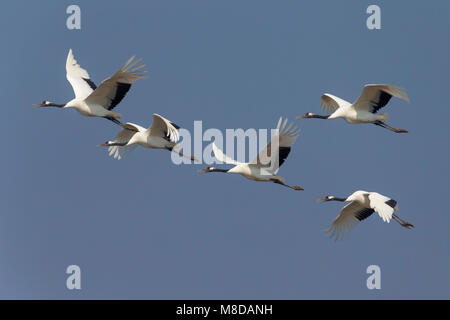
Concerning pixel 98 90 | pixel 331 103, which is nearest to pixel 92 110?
pixel 98 90

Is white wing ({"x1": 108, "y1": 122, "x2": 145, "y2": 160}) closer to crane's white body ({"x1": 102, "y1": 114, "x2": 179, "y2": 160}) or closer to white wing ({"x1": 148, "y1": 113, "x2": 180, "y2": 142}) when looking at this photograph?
crane's white body ({"x1": 102, "y1": 114, "x2": 179, "y2": 160})

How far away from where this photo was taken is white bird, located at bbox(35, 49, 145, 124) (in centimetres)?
2572

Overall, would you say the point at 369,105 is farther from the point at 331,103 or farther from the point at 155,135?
the point at 155,135

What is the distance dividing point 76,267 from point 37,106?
496 centimetres

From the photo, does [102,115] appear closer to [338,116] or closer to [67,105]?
[67,105]

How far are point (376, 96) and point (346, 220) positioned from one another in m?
3.11

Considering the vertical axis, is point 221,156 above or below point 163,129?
below

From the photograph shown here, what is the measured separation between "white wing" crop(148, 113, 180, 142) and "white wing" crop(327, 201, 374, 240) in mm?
4459

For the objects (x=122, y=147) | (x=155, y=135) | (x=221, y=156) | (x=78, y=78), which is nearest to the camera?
(x=221, y=156)

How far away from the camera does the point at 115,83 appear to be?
26141 millimetres

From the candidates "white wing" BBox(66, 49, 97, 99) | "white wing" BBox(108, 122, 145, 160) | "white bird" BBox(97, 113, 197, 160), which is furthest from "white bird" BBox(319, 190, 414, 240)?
"white wing" BBox(66, 49, 97, 99)

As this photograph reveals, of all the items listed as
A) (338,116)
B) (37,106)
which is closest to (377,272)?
(338,116)

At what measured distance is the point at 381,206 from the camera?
2511cm

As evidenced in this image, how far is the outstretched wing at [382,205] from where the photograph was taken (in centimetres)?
2477
